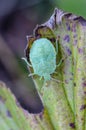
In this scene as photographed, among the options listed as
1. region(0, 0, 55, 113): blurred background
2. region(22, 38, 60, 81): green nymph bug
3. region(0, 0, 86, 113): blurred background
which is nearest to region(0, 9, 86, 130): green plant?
region(22, 38, 60, 81): green nymph bug

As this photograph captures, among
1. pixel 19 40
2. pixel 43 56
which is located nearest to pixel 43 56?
pixel 43 56

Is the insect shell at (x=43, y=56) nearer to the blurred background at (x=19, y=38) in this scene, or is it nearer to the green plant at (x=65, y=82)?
the green plant at (x=65, y=82)

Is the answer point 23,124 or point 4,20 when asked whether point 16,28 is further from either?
point 23,124

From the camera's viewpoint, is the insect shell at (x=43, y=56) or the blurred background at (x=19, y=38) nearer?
the insect shell at (x=43, y=56)

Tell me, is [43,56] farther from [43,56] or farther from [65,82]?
[65,82]

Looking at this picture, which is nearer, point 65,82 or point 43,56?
point 65,82

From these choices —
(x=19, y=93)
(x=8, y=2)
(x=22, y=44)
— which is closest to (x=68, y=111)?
(x=19, y=93)

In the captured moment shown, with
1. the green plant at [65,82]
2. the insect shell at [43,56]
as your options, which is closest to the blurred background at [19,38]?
the insect shell at [43,56]

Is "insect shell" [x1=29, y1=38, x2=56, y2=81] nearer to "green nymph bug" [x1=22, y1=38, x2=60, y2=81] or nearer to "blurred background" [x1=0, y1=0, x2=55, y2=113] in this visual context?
"green nymph bug" [x1=22, y1=38, x2=60, y2=81]
